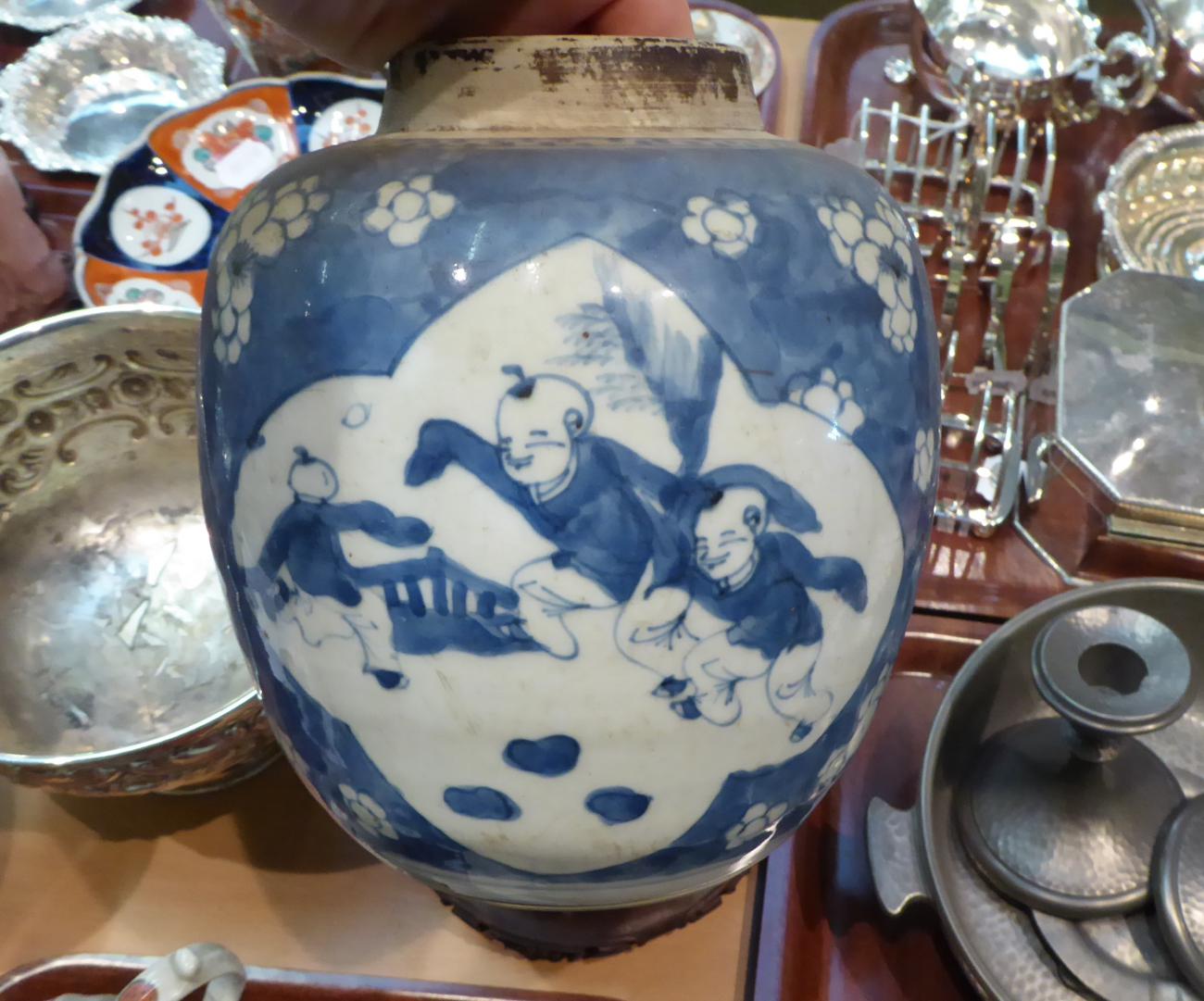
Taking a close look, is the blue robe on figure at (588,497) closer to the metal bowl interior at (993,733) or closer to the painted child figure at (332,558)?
the painted child figure at (332,558)

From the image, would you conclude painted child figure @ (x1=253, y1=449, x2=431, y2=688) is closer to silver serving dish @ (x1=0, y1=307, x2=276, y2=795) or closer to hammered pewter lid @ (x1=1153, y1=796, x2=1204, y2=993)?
silver serving dish @ (x1=0, y1=307, x2=276, y2=795)

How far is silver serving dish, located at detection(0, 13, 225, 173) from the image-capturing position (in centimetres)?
103

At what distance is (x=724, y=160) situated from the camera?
13.9 inches

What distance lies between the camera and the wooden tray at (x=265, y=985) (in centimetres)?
51

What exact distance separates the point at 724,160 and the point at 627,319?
0.08 meters

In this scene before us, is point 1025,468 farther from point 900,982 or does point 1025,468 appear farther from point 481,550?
point 481,550

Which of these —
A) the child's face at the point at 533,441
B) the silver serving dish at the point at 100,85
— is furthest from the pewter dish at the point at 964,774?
the silver serving dish at the point at 100,85

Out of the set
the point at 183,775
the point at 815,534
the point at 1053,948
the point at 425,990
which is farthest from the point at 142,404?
the point at 1053,948

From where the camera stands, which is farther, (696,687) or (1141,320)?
(1141,320)

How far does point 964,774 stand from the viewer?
619 millimetres

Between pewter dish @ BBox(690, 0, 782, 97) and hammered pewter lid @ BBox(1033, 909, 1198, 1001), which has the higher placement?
pewter dish @ BBox(690, 0, 782, 97)

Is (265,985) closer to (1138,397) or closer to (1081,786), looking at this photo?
(1081,786)

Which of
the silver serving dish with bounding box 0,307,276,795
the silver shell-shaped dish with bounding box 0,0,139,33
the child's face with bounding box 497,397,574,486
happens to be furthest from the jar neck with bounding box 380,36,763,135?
the silver shell-shaped dish with bounding box 0,0,139,33

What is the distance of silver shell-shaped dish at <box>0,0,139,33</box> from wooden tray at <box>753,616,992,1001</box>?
1.24m
